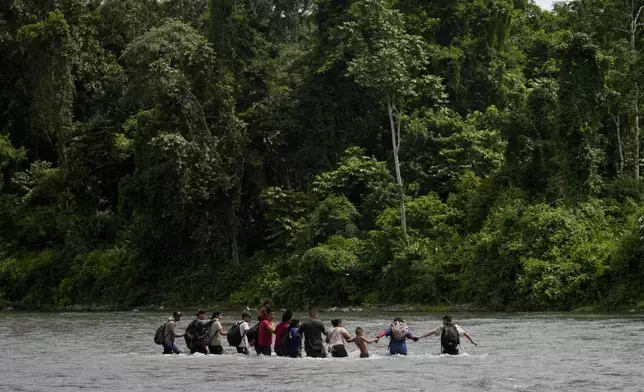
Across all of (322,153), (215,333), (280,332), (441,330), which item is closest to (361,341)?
(441,330)

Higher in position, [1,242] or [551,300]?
[1,242]

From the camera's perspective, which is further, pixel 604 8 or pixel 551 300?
pixel 604 8

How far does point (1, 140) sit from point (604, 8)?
3876cm

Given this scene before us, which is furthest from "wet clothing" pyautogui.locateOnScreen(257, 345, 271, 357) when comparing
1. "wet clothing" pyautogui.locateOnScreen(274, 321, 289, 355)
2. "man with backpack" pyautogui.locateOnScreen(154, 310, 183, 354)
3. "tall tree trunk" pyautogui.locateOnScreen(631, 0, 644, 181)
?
"tall tree trunk" pyautogui.locateOnScreen(631, 0, 644, 181)

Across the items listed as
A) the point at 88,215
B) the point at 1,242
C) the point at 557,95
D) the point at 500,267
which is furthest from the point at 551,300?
the point at 1,242

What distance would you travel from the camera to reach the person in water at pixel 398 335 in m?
32.1

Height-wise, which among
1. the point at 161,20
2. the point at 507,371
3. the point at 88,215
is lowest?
the point at 507,371

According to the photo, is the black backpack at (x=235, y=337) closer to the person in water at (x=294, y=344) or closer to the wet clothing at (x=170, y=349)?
the wet clothing at (x=170, y=349)

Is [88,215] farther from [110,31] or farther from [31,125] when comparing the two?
[110,31]

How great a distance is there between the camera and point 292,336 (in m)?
32.6

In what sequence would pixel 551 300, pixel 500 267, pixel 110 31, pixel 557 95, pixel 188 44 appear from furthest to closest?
pixel 110 31 → pixel 188 44 → pixel 557 95 → pixel 500 267 → pixel 551 300

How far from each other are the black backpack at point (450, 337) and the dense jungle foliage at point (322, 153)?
1721cm

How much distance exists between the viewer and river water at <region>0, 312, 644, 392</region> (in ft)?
85.4

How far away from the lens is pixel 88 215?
248 ft
